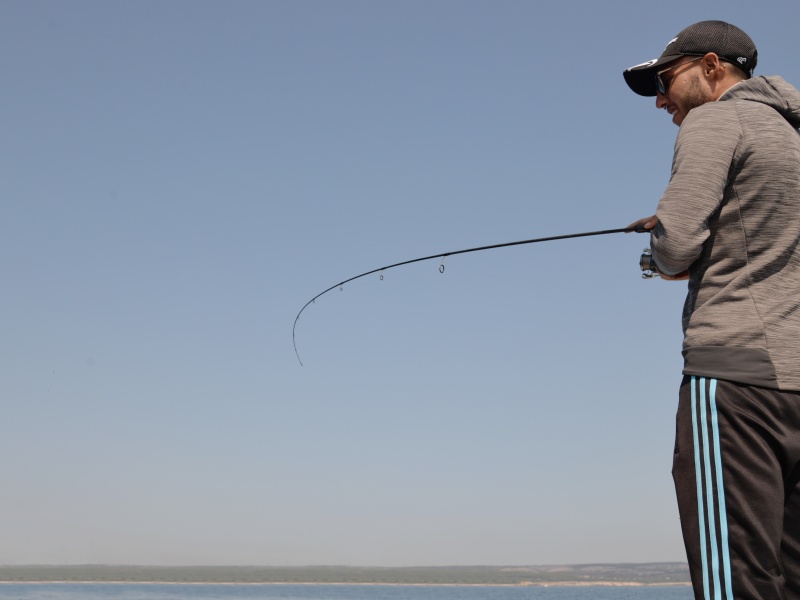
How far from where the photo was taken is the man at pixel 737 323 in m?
2.00

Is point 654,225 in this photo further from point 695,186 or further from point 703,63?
point 703,63

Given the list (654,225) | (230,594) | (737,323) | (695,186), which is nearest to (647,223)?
(654,225)

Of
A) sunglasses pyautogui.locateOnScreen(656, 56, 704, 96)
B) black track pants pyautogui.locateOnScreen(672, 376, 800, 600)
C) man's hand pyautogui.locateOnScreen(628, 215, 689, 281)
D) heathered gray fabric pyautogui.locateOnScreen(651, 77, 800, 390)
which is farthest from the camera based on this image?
sunglasses pyautogui.locateOnScreen(656, 56, 704, 96)

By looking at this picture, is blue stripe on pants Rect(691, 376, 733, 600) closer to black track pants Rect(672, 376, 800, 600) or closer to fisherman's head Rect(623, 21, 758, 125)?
black track pants Rect(672, 376, 800, 600)

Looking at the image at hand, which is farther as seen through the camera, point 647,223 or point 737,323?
point 647,223

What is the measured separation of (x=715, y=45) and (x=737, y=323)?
76cm

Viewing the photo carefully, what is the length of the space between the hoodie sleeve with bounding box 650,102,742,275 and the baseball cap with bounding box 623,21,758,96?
0.72 ft

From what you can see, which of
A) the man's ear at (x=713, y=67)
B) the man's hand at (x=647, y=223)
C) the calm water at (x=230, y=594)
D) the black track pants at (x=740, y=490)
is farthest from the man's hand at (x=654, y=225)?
the calm water at (x=230, y=594)

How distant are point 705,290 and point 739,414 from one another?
0.32 metres

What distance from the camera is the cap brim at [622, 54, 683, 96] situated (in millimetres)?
2467

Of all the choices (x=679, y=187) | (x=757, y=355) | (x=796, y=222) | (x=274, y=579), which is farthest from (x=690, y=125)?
(x=274, y=579)

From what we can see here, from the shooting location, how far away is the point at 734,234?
86.7 inches

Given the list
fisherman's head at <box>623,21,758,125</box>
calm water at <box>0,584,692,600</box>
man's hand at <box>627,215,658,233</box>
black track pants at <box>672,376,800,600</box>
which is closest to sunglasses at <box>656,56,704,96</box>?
fisherman's head at <box>623,21,758,125</box>

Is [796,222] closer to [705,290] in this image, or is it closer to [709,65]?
[705,290]
